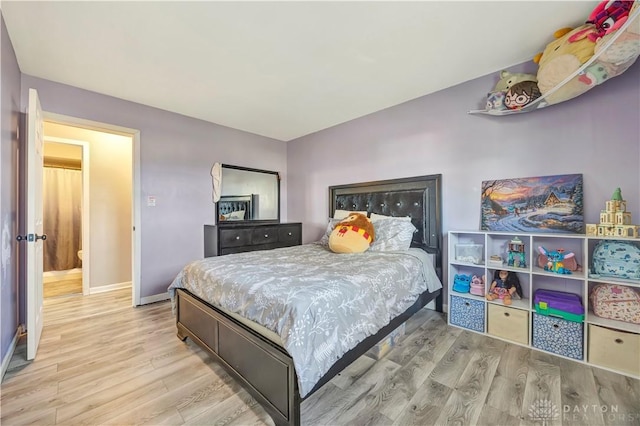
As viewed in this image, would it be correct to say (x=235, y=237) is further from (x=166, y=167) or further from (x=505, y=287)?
(x=505, y=287)

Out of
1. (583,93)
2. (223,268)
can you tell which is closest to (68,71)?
(223,268)

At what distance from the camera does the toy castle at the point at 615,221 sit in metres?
1.73

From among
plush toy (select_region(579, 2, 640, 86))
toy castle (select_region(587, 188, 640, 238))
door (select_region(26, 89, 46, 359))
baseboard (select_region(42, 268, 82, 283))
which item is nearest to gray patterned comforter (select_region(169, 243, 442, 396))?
door (select_region(26, 89, 46, 359))

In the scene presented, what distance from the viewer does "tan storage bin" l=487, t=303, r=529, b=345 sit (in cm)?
205

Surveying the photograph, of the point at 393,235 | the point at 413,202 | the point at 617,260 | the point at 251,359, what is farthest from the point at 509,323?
the point at 251,359

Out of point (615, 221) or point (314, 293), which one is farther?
point (615, 221)

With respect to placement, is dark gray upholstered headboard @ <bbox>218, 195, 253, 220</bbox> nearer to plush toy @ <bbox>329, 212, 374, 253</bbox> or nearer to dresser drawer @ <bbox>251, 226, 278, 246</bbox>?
dresser drawer @ <bbox>251, 226, 278, 246</bbox>

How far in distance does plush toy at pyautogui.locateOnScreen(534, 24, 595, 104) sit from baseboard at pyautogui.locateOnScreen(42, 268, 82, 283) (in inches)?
266

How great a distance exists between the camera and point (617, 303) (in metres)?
1.77

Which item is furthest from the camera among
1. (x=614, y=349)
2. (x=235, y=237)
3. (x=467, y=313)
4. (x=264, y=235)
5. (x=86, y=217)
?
(x=264, y=235)

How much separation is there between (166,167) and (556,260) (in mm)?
4237

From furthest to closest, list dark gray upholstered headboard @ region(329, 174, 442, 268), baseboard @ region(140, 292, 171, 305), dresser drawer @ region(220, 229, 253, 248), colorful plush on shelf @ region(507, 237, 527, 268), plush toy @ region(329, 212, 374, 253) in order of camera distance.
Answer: dresser drawer @ region(220, 229, 253, 248), baseboard @ region(140, 292, 171, 305), dark gray upholstered headboard @ region(329, 174, 442, 268), plush toy @ region(329, 212, 374, 253), colorful plush on shelf @ region(507, 237, 527, 268)

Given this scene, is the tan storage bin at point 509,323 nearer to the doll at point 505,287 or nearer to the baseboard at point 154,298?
the doll at point 505,287

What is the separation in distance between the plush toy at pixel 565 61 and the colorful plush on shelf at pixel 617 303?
1.45 meters
